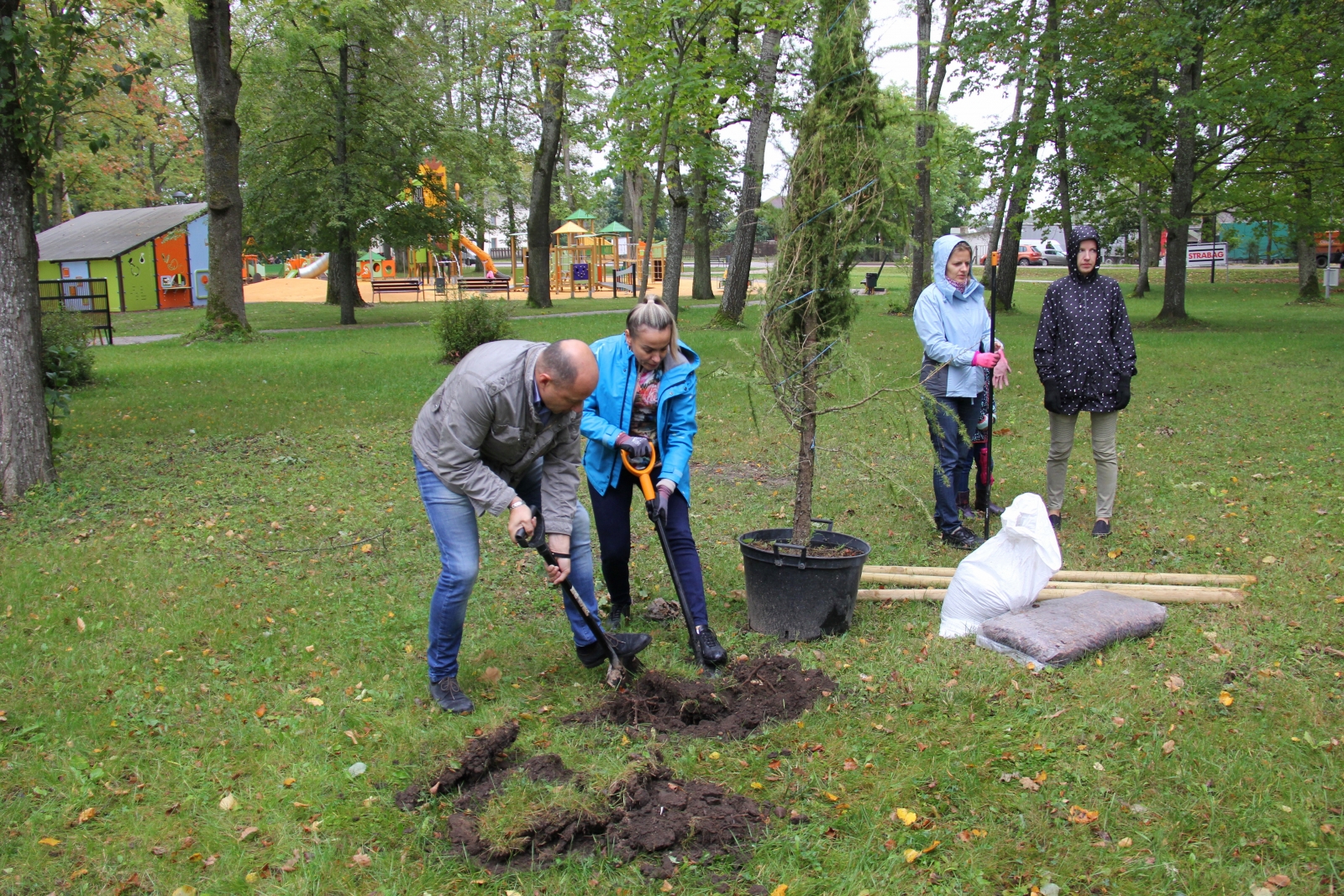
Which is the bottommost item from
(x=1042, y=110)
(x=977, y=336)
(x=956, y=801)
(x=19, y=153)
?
(x=956, y=801)

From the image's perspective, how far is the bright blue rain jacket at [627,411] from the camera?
4.36m

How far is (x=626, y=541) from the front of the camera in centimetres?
468

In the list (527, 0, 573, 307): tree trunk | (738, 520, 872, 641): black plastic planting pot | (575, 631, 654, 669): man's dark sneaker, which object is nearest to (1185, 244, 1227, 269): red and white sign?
(527, 0, 573, 307): tree trunk

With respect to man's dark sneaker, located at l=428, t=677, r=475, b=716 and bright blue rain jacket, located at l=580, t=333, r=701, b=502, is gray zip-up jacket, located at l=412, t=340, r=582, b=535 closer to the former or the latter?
bright blue rain jacket, located at l=580, t=333, r=701, b=502

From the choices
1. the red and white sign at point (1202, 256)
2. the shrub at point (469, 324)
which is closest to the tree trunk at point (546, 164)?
the shrub at point (469, 324)

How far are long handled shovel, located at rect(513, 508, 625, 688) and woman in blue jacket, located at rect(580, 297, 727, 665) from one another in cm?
38

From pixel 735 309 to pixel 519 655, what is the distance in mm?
15527

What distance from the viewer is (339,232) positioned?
68.8ft

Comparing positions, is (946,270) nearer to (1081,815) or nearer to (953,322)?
(953,322)

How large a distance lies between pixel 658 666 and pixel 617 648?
Result: 9.1 inches

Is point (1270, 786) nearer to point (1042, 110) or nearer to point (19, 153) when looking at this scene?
point (19, 153)

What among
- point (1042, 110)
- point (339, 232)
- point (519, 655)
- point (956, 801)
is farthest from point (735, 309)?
point (956, 801)

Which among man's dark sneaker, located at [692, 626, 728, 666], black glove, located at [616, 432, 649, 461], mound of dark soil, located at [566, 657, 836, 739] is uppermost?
Answer: black glove, located at [616, 432, 649, 461]

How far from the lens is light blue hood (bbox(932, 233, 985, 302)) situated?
5.98 meters
